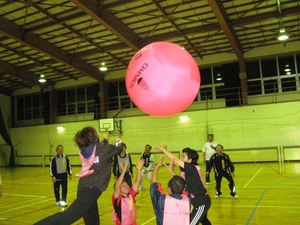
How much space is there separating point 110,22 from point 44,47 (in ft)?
15.8

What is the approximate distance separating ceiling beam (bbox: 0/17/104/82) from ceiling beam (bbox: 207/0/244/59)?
938cm

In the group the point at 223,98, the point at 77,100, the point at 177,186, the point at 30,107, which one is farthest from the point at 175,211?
the point at 30,107

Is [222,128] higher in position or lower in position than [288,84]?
lower

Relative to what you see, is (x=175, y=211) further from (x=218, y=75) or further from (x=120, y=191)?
(x=218, y=75)

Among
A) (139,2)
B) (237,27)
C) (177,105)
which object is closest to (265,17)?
(237,27)

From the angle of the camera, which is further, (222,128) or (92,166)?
(222,128)

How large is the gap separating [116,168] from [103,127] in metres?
12.5

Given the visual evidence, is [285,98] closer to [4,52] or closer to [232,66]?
[232,66]

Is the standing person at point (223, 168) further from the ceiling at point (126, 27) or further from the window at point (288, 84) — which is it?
the window at point (288, 84)

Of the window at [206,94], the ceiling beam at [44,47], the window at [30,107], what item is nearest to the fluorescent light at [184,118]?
the window at [206,94]

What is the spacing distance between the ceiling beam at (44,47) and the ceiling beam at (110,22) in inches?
177

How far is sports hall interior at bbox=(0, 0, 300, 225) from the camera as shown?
42.1ft

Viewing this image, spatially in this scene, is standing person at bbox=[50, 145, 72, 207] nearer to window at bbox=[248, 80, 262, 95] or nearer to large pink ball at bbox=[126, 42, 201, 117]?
large pink ball at bbox=[126, 42, 201, 117]

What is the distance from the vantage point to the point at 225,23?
1365 centimetres
